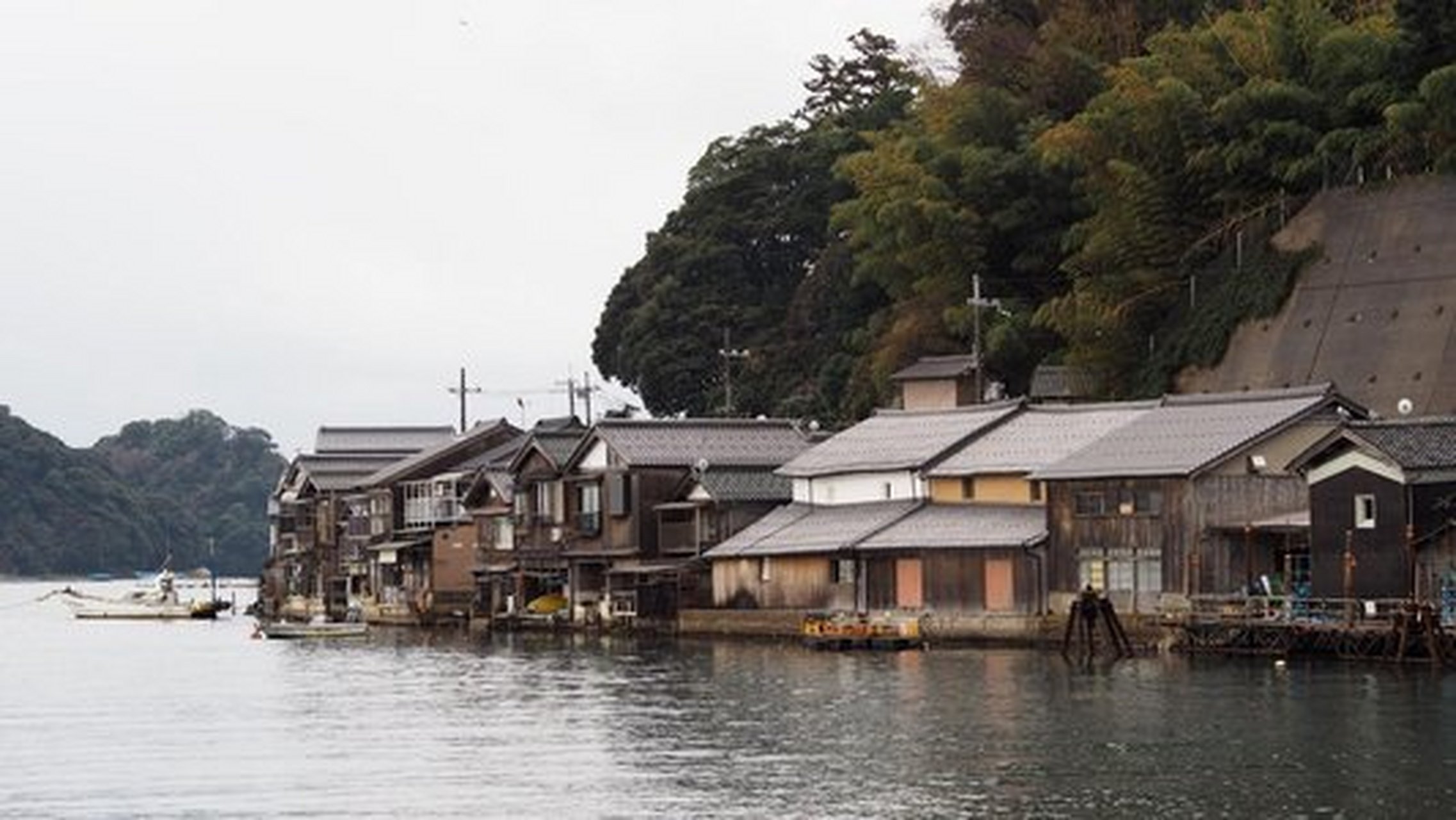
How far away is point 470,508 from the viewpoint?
85.9 m

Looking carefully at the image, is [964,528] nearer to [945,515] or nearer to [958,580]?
[958,580]

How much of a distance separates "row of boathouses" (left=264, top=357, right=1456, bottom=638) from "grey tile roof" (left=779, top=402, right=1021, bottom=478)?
0.11m

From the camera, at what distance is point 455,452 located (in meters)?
93.6

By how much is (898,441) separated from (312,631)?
22.1 metres

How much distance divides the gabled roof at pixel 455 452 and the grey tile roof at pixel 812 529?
25.2 meters

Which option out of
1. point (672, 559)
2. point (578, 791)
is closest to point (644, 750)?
point (578, 791)

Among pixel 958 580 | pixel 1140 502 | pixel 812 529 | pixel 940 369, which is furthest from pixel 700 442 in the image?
pixel 1140 502

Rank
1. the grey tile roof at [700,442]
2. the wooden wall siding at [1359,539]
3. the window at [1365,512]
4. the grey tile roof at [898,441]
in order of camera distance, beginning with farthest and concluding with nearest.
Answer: the grey tile roof at [700,442] → the grey tile roof at [898,441] → the window at [1365,512] → the wooden wall siding at [1359,539]

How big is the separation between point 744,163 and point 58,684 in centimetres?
5197

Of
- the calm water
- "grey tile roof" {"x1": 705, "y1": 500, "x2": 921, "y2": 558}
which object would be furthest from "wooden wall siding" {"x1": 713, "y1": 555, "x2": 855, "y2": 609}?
the calm water

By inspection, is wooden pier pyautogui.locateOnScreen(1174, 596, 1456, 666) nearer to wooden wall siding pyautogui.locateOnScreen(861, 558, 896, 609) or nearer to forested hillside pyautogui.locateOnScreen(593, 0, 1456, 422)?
wooden wall siding pyautogui.locateOnScreen(861, 558, 896, 609)

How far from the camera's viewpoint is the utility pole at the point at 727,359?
315 ft

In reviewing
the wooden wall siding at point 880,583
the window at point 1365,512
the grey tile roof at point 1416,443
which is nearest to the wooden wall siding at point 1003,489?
the wooden wall siding at point 880,583

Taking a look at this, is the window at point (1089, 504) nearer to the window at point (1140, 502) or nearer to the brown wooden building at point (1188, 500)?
the brown wooden building at point (1188, 500)
